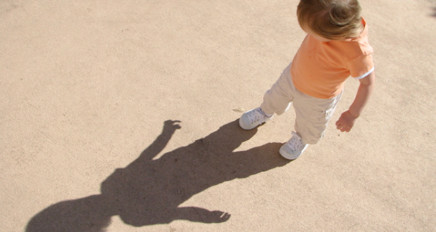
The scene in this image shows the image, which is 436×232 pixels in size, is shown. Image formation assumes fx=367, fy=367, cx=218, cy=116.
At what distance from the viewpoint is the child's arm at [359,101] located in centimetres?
161

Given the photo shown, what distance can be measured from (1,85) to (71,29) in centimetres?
69

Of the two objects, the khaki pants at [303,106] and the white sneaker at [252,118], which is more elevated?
the khaki pants at [303,106]

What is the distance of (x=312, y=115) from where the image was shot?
78.0 inches

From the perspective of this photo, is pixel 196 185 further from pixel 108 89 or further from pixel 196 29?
pixel 196 29

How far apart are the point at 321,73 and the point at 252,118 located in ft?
2.26

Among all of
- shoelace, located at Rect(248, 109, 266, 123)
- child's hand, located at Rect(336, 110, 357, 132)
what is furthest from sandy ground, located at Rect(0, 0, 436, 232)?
child's hand, located at Rect(336, 110, 357, 132)

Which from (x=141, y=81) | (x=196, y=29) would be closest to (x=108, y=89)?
(x=141, y=81)

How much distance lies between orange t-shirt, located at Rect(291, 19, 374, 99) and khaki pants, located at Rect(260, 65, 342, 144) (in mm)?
51

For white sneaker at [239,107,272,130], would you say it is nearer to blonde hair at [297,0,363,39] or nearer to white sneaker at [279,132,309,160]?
white sneaker at [279,132,309,160]

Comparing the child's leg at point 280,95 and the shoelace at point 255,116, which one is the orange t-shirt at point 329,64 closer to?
the child's leg at point 280,95

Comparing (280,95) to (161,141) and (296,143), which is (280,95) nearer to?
(296,143)

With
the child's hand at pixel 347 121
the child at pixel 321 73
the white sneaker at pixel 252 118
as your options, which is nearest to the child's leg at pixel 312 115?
the child at pixel 321 73

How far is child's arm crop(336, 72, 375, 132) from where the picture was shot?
1.61 m

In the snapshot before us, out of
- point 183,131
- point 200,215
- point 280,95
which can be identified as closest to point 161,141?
point 183,131
